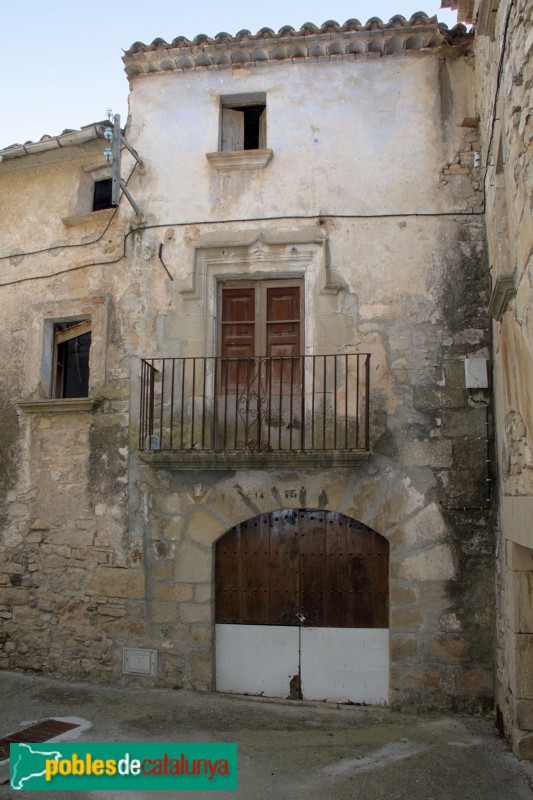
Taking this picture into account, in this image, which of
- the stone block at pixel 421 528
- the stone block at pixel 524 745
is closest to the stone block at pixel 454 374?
the stone block at pixel 421 528

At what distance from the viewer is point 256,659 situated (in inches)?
238

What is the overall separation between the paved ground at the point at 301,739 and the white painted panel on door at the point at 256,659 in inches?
5.9

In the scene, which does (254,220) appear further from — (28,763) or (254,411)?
(28,763)

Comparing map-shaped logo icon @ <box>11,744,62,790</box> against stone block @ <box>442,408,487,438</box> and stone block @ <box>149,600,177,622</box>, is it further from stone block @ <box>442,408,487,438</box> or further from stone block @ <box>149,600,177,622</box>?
stone block @ <box>442,408,487,438</box>

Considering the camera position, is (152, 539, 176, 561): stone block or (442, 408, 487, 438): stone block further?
(152, 539, 176, 561): stone block

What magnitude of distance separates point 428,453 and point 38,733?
12.9ft

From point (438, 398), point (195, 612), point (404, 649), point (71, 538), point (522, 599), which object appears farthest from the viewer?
point (71, 538)

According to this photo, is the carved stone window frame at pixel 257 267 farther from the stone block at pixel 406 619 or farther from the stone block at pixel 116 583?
the stone block at pixel 406 619

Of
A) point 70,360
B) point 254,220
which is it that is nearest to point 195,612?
point 70,360

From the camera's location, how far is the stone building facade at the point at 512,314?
12.5 ft

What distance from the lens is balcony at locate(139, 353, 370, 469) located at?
5.84 meters

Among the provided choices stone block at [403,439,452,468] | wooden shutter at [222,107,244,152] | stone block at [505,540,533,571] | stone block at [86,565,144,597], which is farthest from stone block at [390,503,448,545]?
wooden shutter at [222,107,244,152]

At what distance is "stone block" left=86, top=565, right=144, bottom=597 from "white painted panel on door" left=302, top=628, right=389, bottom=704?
1.64 metres

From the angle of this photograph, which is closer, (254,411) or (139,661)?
(139,661)
